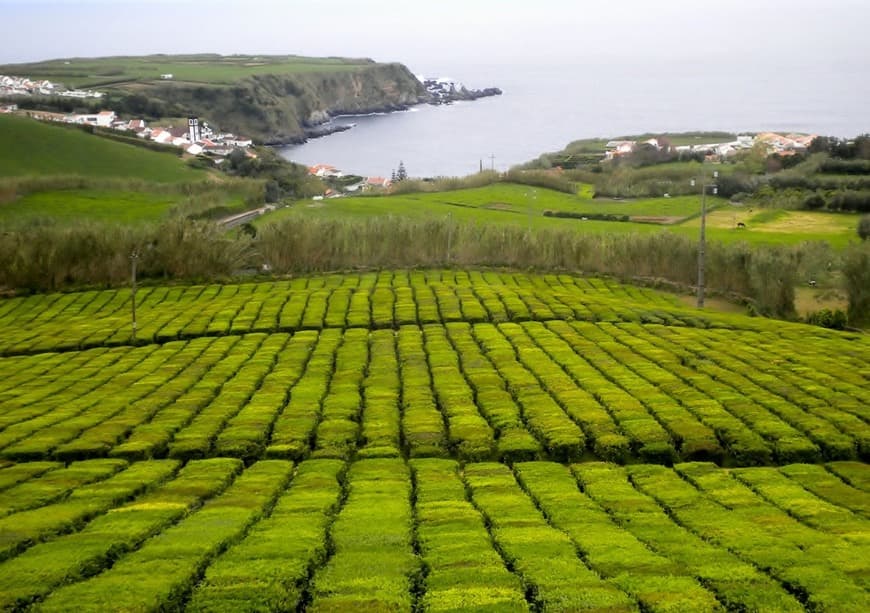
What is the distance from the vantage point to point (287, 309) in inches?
1959

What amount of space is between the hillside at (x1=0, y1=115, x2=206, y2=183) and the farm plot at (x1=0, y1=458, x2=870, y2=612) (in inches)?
3716

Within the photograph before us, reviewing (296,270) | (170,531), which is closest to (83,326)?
(296,270)

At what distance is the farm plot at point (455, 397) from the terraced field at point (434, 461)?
0.14 metres

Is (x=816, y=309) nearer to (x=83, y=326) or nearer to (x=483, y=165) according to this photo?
(x=83, y=326)

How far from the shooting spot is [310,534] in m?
17.5

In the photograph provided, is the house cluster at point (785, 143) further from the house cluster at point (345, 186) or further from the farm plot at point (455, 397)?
the farm plot at point (455, 397)

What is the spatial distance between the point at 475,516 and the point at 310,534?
4.04 m

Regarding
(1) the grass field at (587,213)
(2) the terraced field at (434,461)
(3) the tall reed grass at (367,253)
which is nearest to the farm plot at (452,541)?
(2) the terraced field at (434,461)

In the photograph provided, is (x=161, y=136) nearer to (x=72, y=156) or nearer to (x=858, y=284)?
(x=72, y=156)

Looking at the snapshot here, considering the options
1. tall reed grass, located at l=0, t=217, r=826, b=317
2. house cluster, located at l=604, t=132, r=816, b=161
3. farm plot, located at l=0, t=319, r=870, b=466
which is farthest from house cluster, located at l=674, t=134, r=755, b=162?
farm plot, located at l=0, t=319, r=870, b=466

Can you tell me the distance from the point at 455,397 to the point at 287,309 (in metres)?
21.3

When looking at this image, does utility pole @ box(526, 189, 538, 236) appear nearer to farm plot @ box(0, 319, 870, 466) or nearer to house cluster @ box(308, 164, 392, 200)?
house cluster @ box(308, 164, 392, 200)

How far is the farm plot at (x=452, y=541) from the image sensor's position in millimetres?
14219

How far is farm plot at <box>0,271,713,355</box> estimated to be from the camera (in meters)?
46.3
